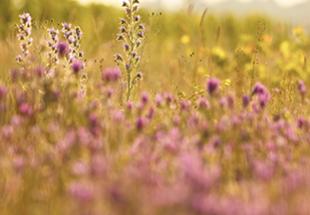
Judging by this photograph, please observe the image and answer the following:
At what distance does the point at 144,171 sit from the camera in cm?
223

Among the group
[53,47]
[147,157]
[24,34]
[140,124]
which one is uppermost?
[24,34]

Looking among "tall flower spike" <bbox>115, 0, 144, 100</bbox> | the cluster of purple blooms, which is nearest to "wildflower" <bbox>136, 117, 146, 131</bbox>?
the cluster of purple blooms

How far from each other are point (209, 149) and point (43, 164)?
0.70 metres

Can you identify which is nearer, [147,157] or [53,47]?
[147,157]

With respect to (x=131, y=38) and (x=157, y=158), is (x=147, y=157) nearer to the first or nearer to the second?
(x=157, y=158)

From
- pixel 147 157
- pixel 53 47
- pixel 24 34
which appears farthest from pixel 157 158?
pixel 24 34

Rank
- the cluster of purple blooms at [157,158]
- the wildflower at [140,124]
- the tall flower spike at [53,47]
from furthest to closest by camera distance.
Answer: the tall flower spike at [53,47] < the wildflower at [140,124] < the cluster of purple blooms at [157,158]

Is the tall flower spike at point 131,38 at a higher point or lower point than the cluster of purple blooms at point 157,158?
higher

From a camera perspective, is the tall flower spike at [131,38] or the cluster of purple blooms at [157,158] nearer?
the cluster of purple blooms at [157,158]

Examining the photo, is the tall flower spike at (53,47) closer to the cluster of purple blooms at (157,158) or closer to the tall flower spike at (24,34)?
the tall flower spike at (24,34)

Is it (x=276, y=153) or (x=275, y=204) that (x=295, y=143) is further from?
(x=275, y=204)

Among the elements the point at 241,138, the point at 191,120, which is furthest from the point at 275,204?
the point at 191,120

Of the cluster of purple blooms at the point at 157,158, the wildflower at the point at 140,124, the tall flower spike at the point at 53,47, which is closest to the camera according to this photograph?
the cluster of purple blooms at the point at 157,158

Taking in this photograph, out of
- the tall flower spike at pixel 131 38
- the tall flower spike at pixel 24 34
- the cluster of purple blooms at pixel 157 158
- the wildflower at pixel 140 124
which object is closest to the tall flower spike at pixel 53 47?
the tall flower spike at pixel 24 34
